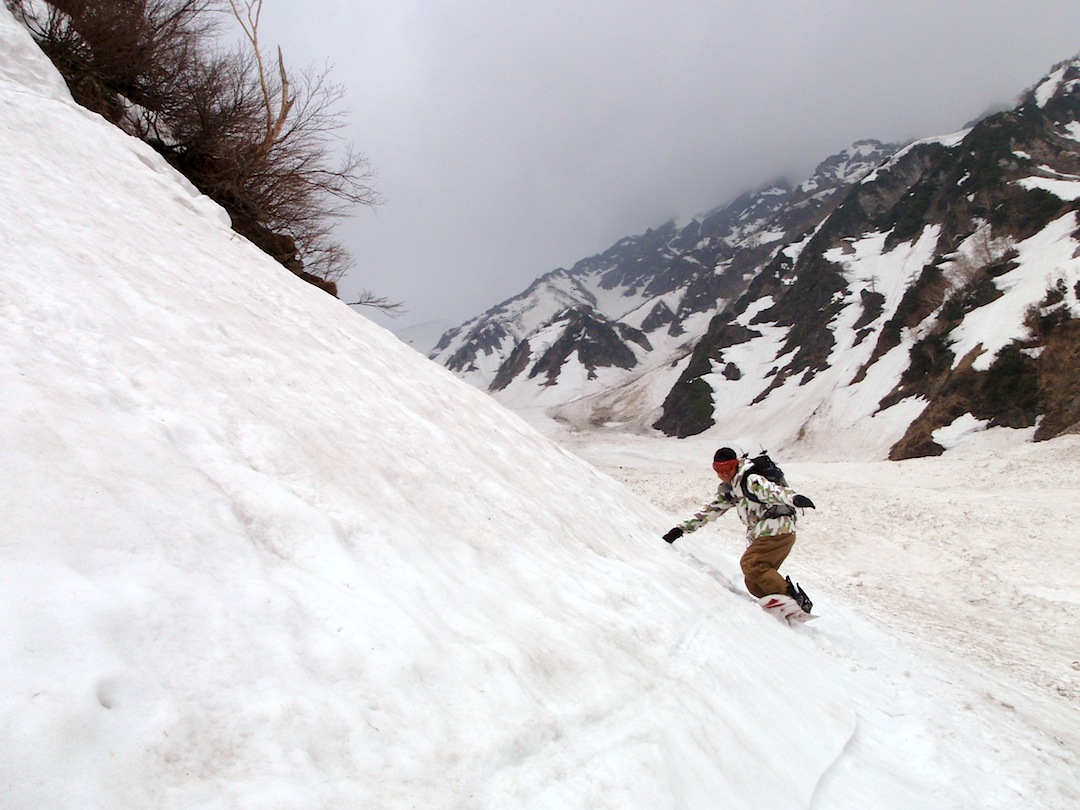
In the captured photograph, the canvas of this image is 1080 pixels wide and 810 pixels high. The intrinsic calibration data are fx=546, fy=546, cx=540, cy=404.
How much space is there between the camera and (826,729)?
12.5 ft

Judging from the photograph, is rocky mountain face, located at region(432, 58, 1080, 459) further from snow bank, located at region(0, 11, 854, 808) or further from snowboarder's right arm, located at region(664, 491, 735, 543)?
snow bank, located at region(0, 11, 854, 808)

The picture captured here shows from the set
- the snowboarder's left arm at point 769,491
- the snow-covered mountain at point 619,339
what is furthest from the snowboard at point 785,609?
the snow-covered mountain at point 619,339

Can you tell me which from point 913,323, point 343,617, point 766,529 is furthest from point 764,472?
point 913,323

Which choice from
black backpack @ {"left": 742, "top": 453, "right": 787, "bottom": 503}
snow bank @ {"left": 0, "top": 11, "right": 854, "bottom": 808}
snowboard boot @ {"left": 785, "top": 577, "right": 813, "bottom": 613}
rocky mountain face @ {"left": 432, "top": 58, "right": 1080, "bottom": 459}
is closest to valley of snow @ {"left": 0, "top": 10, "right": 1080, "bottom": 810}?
snow bank @ {"left": 0, "top": 11, "right": 854, "bottom": 808}

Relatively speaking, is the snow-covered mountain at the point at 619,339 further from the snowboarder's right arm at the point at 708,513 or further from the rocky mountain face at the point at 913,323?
the snowboarder's right arm at the point at 708,513

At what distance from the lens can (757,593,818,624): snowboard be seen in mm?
5929

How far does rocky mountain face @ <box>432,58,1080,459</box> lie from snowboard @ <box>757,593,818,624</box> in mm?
26756

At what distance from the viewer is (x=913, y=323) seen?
45.6 metres

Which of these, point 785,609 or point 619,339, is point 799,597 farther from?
point 619,339

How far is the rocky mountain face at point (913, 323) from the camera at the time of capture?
28812 mm

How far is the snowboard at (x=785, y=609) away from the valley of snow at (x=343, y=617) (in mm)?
150

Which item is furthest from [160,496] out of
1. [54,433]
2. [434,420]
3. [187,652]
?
[434,420]

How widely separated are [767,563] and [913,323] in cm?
4952

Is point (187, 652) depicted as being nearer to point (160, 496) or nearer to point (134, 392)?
point (160, 496)
